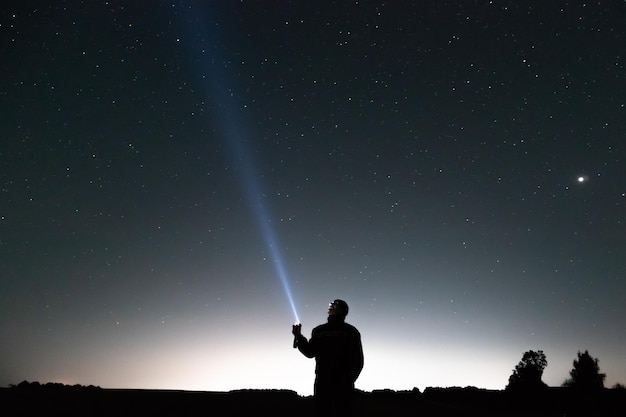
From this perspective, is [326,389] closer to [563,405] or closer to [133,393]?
[133,393]

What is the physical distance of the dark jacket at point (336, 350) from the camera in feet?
13.7

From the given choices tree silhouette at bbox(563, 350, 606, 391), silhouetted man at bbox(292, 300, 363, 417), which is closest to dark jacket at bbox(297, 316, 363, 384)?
silhouetted man at bbox(292, 300, 363, 417)

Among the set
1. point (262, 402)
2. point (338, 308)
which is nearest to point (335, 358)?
point (338, 308)

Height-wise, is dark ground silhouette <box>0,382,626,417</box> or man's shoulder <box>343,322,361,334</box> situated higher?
man's shoulder <box>343,322,361,334</box>

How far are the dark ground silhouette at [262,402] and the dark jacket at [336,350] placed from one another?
14.9 ft

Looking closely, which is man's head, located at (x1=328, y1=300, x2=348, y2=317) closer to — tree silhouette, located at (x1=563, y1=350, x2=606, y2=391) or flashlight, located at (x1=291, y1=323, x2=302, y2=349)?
flashlight, located at (x1=291, y1=323, x2=302, y2=349)

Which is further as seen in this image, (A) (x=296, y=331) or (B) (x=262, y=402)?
(B) (x=262, y=402)

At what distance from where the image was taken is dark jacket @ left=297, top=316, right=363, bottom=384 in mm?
4185

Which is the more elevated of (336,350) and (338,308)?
(338,308)

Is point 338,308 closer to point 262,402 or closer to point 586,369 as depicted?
point 262,402

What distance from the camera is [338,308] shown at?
14.5ft

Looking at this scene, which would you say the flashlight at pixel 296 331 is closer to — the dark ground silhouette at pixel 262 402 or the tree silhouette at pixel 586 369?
the dark ground silhouette at pixel 262 402

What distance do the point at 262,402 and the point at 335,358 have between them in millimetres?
6903

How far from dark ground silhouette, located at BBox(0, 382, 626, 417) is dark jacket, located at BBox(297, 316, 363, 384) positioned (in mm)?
4533
